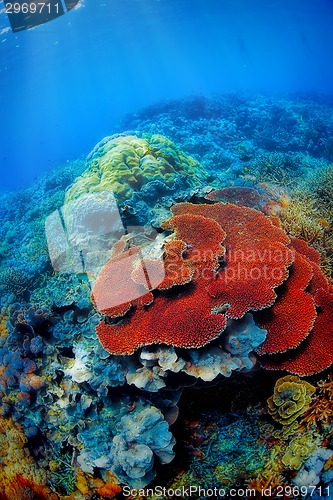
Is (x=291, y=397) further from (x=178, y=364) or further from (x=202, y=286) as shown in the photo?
(x=202, y=286)

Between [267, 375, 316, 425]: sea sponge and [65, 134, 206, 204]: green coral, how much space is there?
4.30 metres

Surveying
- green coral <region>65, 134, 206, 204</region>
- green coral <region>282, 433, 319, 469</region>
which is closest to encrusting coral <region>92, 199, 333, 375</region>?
green coral <region>282, 433, 319, 469</region>

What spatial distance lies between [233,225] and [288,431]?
266 centimetres

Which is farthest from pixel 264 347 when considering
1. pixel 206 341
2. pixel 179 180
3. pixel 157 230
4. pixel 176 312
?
pixel 179 180

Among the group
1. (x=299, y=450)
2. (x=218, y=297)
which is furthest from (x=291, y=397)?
(x=218, y=297)

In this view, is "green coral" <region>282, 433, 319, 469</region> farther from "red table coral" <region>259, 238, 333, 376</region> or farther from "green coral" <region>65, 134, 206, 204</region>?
"green coral" <region>65, 134, 206, 204</region>

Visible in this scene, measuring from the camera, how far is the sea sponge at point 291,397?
335cm

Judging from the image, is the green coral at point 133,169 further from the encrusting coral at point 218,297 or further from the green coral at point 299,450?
the green coral at point 299,450

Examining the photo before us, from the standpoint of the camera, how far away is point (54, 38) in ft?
105

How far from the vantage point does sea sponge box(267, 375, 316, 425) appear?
11.0 feet

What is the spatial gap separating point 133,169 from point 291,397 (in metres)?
5.28

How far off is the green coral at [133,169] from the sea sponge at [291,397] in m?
4.30

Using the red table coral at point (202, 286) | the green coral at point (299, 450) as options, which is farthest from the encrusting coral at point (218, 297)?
the green coral at point (299, 450)

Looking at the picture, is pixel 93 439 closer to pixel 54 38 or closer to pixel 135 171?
pixel 135 171
